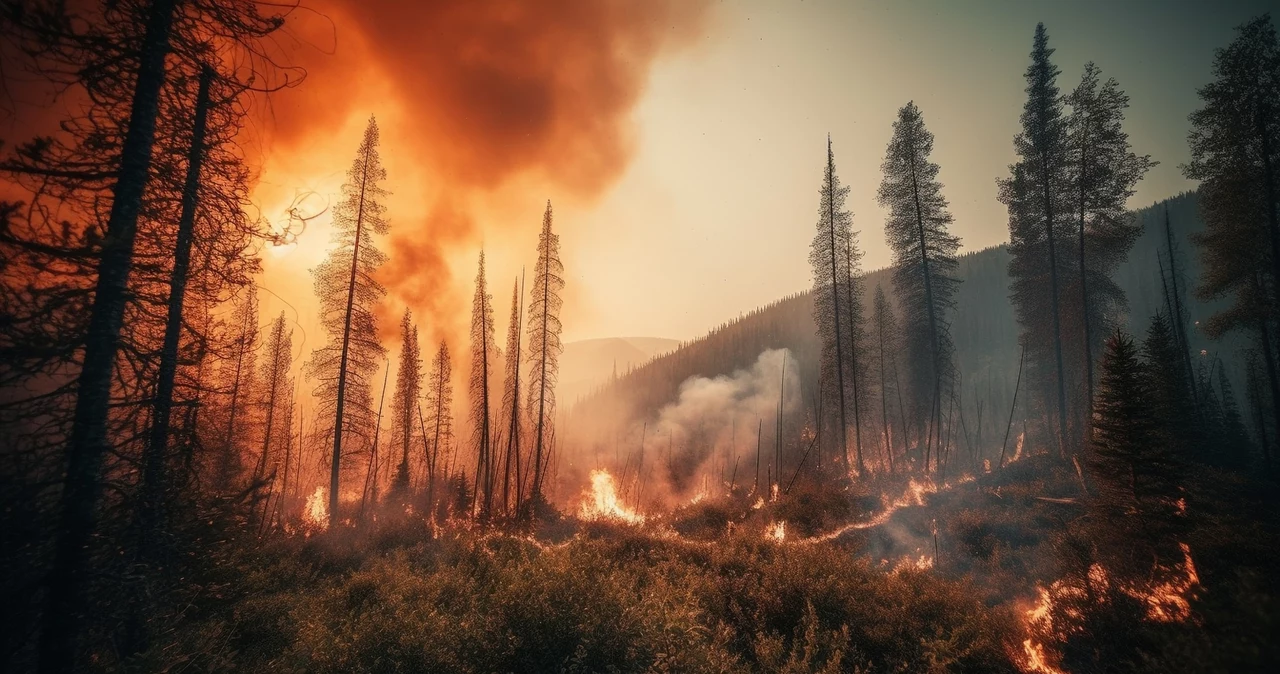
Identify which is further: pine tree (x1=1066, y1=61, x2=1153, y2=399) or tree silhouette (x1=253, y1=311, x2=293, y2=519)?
tree silhouette (x1=253, y1=311, x2=293, y2=519)

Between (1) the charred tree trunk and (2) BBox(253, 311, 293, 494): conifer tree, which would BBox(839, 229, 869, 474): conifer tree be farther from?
(2) BBox(253, 311, 293, 494): conifer tree

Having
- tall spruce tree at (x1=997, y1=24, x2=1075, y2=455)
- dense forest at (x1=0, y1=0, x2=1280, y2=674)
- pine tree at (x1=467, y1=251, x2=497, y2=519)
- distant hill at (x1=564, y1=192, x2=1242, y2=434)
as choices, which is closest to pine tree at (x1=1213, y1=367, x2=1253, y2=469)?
dense forest at (x1=0, y1=0, x2=1280, y2=674)

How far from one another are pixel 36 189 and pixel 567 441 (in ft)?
293

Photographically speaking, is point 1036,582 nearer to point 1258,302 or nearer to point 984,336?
point 1258,302

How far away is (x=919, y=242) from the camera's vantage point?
24.4 m

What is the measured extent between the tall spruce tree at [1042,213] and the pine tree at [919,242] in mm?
3048

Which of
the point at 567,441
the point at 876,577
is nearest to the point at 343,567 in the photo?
the point at 876,577

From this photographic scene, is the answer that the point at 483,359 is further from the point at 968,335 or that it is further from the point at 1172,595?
the point at 968,335

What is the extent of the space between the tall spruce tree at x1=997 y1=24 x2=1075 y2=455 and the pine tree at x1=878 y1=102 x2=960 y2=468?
3048 mm

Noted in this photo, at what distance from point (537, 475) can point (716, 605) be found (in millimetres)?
17588

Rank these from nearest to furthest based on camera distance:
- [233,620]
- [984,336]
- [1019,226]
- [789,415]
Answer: [233,620] → [1019,226] → [789,415] → [984,336]

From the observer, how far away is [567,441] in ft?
294

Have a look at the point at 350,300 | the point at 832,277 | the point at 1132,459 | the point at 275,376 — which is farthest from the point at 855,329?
the point at 275,376

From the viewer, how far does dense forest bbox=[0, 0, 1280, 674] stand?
161 inches
